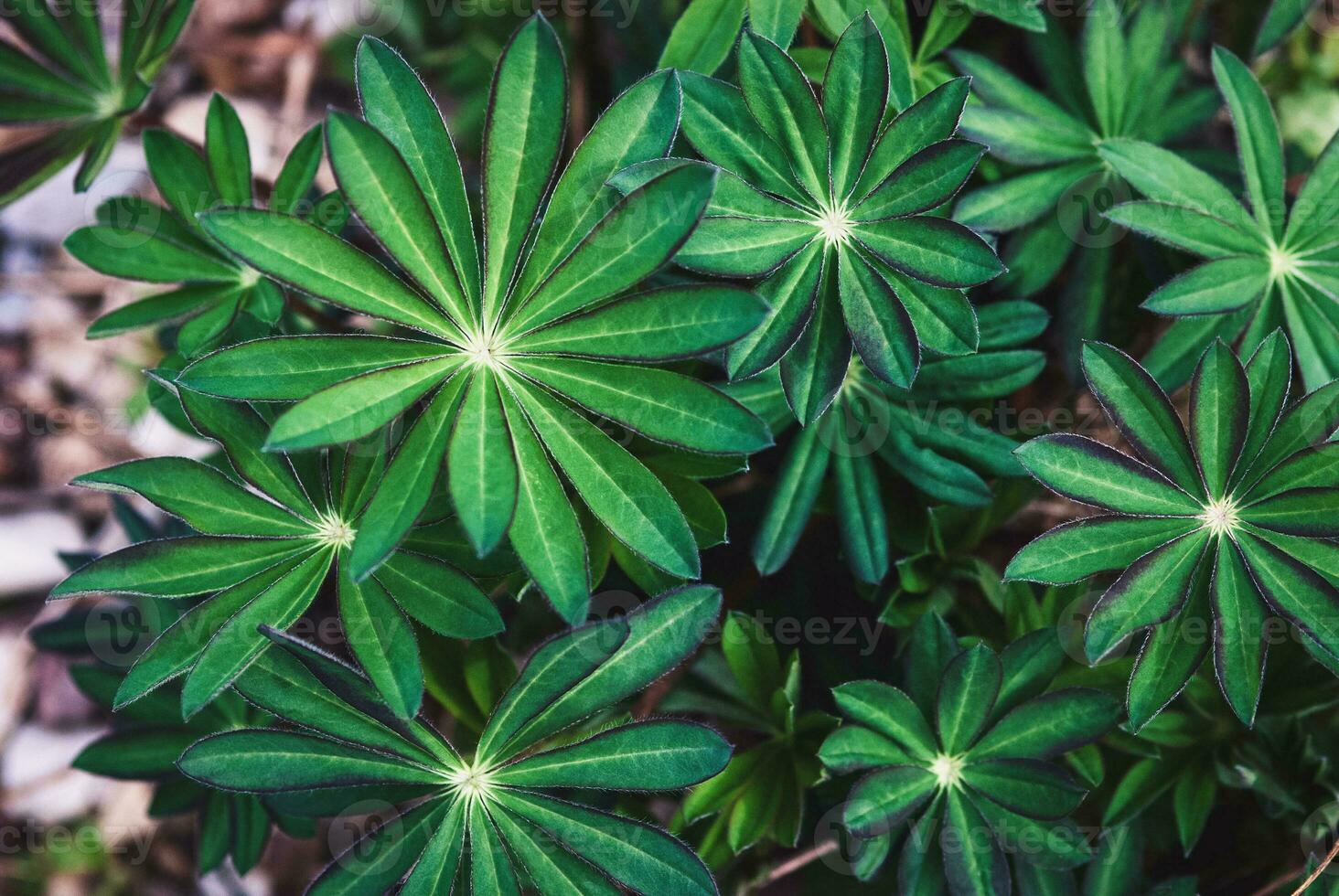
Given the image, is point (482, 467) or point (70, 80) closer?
point (482, 467)

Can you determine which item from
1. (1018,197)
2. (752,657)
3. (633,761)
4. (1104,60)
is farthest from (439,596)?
(1104,60)

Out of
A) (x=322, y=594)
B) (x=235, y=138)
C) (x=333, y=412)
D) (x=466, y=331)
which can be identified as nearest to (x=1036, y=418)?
(x=466, y=331)

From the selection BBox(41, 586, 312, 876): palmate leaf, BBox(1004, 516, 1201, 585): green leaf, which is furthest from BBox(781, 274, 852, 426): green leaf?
BBox(41, 586, 312, 876): palmate leaf

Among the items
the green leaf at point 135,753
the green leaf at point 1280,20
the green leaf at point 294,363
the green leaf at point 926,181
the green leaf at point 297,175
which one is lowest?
the green leaf at point 135,753

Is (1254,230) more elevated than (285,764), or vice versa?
(1254,230)

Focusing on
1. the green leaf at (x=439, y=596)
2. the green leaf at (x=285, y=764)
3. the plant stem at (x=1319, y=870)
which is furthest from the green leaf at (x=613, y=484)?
the plant stem at (x=1319, y=870)

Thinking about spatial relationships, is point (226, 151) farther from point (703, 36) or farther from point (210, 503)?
point (703, 36)

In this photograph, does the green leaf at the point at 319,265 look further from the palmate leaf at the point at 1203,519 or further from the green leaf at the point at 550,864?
the palmate leaf at the point at 1203,519
